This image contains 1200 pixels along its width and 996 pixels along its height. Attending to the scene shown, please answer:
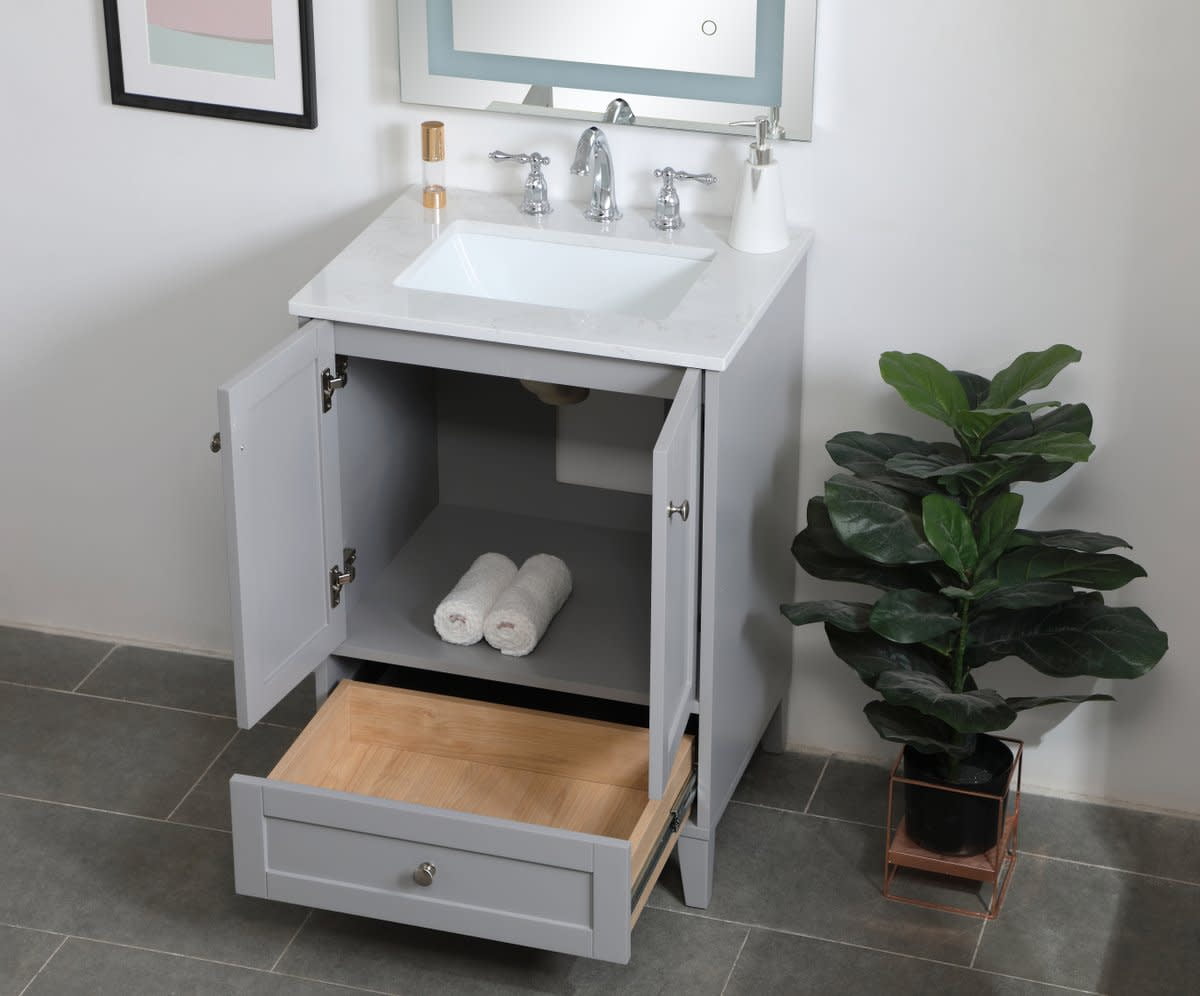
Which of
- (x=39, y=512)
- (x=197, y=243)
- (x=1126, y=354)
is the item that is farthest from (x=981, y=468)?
(x=39, y=512)

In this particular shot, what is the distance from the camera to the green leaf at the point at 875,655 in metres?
2.21

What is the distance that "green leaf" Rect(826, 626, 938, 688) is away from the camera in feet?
7.27

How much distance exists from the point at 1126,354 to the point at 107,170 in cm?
153

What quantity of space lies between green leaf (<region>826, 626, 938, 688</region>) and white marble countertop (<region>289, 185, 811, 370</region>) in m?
0.46

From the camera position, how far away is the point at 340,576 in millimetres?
2279

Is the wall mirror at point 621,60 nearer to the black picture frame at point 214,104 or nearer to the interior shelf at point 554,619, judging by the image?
the black picture frame at point 214,104

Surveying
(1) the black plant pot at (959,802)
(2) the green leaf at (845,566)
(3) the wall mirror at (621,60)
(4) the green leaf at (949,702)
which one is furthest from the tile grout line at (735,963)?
(3) the wall mirror at (621,60)

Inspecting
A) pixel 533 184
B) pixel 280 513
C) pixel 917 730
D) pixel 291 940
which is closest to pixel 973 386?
pixel 917 730

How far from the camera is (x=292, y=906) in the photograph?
7.59 feet

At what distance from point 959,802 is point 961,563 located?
392 mm

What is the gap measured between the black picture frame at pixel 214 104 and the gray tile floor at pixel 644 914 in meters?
0.96

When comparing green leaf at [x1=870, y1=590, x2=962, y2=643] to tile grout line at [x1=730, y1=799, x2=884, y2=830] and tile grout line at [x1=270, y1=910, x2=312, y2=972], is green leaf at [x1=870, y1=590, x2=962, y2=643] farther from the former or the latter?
tile grout line at [x1=270, y1=910, x2=312, y2=972]

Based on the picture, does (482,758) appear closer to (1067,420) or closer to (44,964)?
(44,964)

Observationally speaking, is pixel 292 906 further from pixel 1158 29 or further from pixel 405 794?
pixel 1158 29
